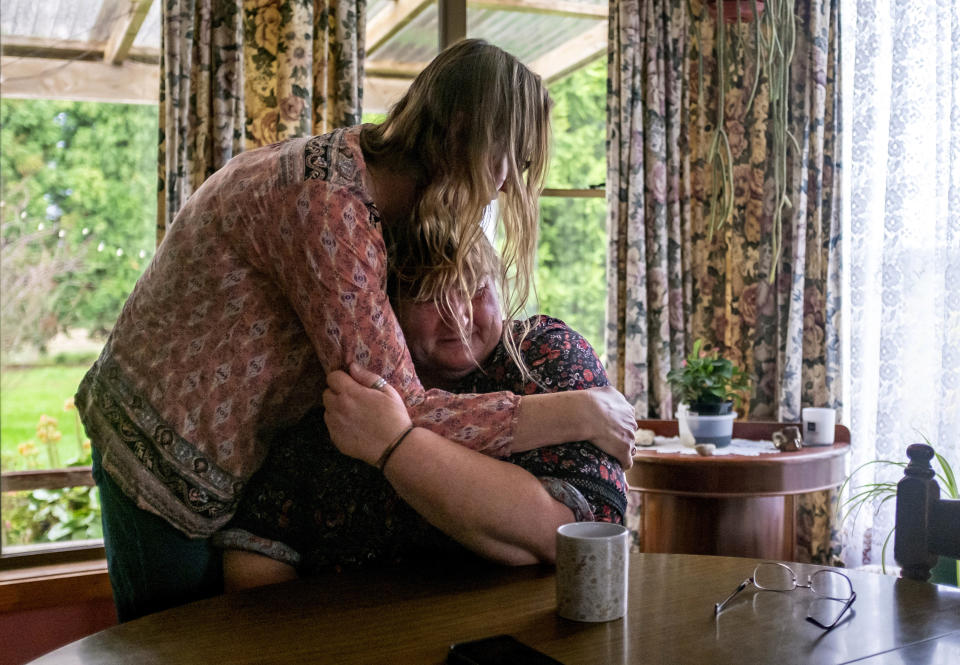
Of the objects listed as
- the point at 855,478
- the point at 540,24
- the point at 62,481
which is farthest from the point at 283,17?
the point at 855,478

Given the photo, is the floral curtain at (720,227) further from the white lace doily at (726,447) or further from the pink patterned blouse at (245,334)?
the pink patterned blouse at (245,334)

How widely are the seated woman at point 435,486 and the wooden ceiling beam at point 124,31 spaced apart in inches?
79.9

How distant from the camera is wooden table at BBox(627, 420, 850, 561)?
257 cm

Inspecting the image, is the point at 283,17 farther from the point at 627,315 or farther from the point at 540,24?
the point at 627,315

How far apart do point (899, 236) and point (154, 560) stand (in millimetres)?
2817

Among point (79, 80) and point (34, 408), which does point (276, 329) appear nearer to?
point (34, 408)

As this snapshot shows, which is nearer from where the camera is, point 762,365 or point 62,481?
point 62,481

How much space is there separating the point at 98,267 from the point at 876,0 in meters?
2.93

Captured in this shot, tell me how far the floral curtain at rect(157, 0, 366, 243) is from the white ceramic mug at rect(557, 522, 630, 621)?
2.15 m

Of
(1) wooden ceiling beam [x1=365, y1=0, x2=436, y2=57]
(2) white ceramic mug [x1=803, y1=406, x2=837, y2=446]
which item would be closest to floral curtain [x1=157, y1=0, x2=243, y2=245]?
(1) wooden ceiling beam [x1=365, y1=0, x2=436, y2=57]

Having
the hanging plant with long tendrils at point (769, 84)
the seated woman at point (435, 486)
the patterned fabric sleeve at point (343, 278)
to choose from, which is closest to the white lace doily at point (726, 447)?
the hanging plant with long tendrils at point (769, 84)

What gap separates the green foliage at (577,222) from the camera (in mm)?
4289

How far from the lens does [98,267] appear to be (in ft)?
9.36

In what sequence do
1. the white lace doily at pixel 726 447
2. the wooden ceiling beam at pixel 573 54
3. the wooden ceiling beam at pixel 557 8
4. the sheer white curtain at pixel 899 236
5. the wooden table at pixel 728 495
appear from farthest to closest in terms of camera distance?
the wooden ceiling beam at pixel 573 54 → the wooden ceiling beam at pixel 557 8 → the sheer white curtain at pixel 899 236 → the white lace doily at pixel 726 447 → the wooden table at pixel 728 495
